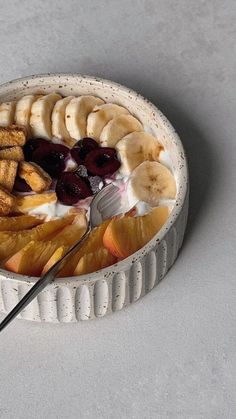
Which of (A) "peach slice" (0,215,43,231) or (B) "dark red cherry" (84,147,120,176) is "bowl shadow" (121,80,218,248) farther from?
(A) "peach slice" (0,215,43,231)

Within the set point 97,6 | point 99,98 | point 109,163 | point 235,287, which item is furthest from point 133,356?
point 97,6

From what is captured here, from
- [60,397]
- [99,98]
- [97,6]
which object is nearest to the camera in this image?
[60,397]

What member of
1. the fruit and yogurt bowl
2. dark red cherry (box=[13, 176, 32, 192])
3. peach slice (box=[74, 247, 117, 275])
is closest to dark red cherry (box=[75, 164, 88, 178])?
the fruit and yogurt bowl

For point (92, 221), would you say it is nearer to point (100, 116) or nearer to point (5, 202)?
point (5, 202)

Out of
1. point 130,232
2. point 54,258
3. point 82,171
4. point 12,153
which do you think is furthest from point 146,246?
point 12,153

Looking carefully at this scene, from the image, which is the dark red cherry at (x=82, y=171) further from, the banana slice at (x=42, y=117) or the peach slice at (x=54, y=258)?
the peach slice at (x=54, y=258)

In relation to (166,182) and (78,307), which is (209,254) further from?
(78,307)
